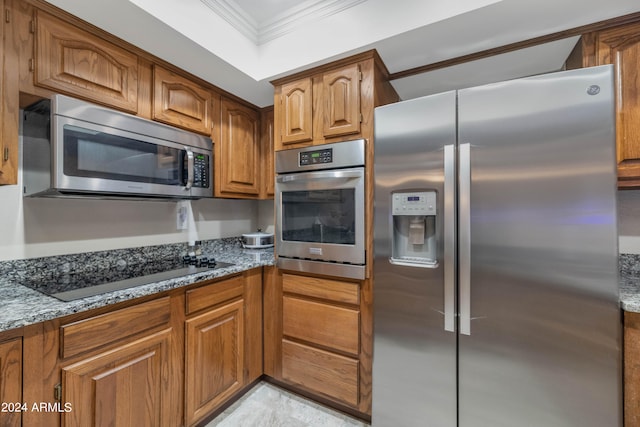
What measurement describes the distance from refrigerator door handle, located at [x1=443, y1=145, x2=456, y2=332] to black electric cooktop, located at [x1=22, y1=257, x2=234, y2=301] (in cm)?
124

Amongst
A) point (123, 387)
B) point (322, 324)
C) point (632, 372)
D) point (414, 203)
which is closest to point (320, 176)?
point (414, 203)

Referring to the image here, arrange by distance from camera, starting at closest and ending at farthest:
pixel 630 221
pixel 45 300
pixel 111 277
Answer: pixel 45 300
pixel 111 277
pixel 630 221

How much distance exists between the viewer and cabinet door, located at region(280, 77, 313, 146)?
1.75 meters

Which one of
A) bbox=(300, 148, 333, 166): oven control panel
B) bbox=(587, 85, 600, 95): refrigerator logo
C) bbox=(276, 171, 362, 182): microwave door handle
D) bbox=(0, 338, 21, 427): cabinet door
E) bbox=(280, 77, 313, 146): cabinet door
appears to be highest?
bbox=(280, 77, 313, 146): cabinet door

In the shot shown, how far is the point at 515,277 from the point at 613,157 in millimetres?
566

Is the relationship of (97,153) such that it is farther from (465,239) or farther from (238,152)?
(465,239)

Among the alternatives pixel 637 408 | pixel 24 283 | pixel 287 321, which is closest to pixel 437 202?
pixel 637 408

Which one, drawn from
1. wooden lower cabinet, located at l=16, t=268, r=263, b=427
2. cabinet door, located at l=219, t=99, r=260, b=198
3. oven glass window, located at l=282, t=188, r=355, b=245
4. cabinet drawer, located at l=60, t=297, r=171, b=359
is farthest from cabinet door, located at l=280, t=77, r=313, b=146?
cabinet drawer, located at l=60, t=297, r=171, b=359

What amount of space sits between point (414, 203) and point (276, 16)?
1.49m

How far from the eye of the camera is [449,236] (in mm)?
1239

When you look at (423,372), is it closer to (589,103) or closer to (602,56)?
(589,103)

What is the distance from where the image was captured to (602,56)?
132 cm

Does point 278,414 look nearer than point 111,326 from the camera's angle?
No

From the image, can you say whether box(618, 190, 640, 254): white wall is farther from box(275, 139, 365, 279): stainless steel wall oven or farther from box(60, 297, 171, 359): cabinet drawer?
box(60, 297, 171, 359): cabinet drawer
